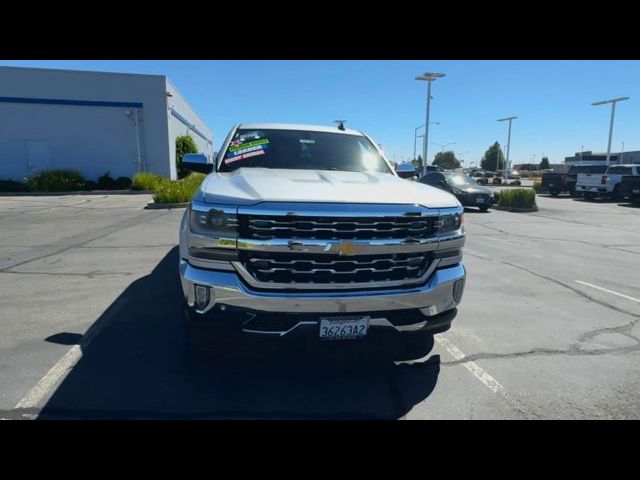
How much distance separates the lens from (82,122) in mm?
23391

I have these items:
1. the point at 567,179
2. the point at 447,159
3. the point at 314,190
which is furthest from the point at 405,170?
the point at 447,159

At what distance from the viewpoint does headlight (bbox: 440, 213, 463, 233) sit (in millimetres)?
2926

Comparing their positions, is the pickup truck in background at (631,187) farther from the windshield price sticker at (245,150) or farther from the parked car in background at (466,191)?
the windshield price sticker at (245,150)

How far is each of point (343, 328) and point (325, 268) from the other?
418 millimetres

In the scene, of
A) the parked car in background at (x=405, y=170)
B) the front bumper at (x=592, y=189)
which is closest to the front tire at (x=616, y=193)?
the front bumper at (x=592, y=189)

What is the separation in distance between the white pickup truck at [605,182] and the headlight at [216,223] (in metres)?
26.5

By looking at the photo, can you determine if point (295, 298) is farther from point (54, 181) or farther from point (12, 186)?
point (12, 186)

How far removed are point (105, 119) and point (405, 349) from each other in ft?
83.0

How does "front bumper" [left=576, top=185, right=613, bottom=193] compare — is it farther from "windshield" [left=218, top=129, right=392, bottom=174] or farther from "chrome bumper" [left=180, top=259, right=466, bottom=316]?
"chrome bumper" [left=180, top=259, right=466, bottom=316]

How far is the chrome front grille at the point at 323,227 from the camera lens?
2.55m

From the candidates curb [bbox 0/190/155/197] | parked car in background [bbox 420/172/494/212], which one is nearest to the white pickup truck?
parked car in background [bbox 420/172/494/212]

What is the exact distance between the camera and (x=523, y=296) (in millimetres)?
5418
